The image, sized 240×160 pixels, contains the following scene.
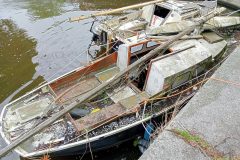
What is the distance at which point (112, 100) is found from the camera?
10.1 metres

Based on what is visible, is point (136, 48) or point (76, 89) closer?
point (76, 89)

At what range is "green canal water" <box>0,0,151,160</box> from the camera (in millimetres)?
13134

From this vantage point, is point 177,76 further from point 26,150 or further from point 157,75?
point 26,150

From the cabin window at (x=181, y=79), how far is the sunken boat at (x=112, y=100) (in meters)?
0.02

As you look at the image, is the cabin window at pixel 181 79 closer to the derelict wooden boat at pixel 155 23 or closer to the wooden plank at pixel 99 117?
the wooden plank at pixel 99 117

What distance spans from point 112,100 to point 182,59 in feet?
8.54

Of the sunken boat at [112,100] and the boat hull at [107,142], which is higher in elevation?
the sunken boat at [112,100]

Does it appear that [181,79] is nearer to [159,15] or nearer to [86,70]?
[86,70]

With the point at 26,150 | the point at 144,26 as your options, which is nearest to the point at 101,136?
the point at 26,150

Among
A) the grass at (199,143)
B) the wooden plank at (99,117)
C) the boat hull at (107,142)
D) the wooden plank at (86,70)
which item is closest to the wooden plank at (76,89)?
the wooden plank at (86,70)

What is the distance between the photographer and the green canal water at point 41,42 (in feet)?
43.1

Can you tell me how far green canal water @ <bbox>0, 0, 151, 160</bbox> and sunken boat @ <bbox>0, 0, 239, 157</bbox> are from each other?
55.1 inches

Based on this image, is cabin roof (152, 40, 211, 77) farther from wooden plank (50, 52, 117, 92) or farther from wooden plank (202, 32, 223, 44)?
wooden plank (50, 52, 117, 92)

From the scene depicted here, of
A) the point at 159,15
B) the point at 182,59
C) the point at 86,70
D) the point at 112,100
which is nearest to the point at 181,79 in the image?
the point at 182,59
